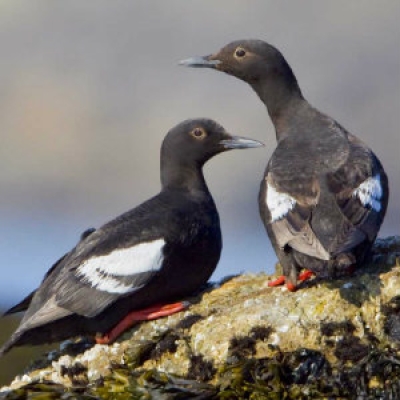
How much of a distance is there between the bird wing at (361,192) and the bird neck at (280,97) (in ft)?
3.84

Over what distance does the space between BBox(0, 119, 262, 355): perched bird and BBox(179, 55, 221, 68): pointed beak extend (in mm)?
1728

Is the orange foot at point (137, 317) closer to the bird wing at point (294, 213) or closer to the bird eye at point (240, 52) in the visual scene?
the bird wing at point (294, 213)

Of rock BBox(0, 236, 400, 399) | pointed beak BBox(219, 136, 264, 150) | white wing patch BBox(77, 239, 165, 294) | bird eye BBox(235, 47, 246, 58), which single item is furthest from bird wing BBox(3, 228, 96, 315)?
bird eye BBox(235, 47, 246, 58)

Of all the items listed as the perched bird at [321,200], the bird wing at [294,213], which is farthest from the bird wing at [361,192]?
the bird wing at [294,213]

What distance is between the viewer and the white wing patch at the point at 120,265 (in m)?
8.84

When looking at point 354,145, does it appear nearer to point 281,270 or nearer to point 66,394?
point 281,270

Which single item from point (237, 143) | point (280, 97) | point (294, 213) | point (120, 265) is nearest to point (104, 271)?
point (120, 265)

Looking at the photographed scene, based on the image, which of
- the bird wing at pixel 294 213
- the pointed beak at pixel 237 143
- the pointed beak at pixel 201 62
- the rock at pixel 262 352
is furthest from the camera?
the pointed beak at pixel 201 62

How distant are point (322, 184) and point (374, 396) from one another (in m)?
1.80

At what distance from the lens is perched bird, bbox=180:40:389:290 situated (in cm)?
817

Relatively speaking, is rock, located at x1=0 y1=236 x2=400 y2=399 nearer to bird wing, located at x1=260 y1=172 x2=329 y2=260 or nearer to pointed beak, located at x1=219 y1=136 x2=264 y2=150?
bird wing, located at x1=260 y1=172 x2=329 y2=260

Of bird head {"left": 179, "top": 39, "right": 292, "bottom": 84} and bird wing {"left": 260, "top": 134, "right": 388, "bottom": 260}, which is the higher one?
bird head {"left": 179, "top": 39, "right": 292, "bottom": 84}

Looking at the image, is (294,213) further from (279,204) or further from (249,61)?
(249,61)

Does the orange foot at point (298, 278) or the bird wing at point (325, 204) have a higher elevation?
the bird wing at point (325, 204)
